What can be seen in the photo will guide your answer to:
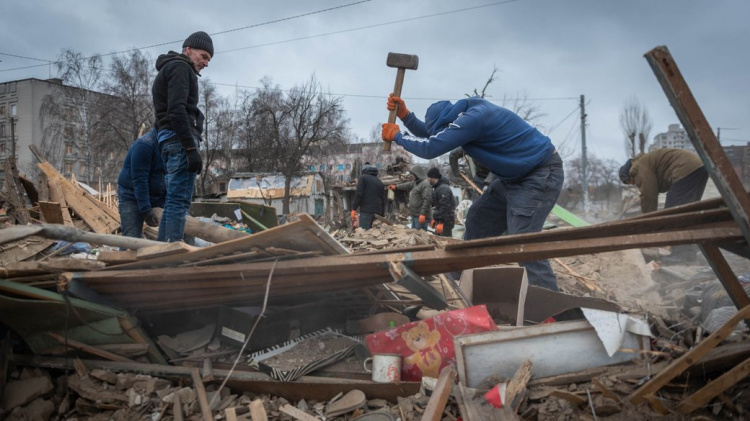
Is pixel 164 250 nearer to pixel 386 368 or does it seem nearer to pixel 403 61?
pixel 386 368

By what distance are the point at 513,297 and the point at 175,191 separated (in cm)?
257

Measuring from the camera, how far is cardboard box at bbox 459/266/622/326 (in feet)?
9.73

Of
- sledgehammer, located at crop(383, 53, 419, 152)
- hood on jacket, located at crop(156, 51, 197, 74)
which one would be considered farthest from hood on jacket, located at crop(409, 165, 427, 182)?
hood on jacket, located at crop(156, 51, 197, 74)

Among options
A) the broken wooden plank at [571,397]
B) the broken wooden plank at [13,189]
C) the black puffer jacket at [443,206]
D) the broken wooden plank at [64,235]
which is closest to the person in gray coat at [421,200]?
the black puffer jacket at [443,206]

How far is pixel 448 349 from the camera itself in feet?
7.72

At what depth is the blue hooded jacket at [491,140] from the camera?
11.1ft

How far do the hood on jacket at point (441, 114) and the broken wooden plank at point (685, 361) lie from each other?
2347 mm

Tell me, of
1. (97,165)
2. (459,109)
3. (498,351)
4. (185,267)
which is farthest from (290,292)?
(97,165)

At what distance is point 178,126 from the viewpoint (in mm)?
3494

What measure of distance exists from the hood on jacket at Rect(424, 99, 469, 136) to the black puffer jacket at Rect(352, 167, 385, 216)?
6.02 m

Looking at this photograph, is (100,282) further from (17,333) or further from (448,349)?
(448,349)

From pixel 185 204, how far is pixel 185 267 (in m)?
1.23

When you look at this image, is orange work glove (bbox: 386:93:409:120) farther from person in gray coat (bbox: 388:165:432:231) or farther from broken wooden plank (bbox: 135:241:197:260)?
person in gray coat (bbox: 388:165:432:231)

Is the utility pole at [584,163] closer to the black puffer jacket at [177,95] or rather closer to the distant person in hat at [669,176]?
the distant person in hat at [669,176]
